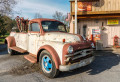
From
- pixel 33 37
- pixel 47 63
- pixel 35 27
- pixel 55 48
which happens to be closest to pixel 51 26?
pixel 35 27

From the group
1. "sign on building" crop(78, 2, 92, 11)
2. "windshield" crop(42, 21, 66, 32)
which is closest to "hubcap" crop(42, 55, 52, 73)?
"windshield" crop(42, 21, 66, 32)

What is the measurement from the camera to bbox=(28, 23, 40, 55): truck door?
415cm

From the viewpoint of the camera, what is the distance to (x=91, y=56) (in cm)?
360

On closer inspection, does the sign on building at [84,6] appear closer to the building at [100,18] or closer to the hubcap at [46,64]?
the building at [100,18]

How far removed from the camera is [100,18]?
8398mm

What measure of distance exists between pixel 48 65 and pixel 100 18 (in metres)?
6.94

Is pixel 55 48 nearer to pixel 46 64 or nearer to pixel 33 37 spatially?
pixel 46 64

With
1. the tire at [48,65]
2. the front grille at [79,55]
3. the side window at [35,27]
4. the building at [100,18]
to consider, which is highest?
the building at [100,18]

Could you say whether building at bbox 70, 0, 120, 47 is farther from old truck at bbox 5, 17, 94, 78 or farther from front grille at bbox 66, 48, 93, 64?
front grille at bbox 66, 48, 93, 64

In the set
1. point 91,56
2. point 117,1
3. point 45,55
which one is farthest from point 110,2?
point 45,55

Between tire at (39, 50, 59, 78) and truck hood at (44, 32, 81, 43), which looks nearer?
tire at (39, 50, 59, 78)

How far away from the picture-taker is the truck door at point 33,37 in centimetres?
415

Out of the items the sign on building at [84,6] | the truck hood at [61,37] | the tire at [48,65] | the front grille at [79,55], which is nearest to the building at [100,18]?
the sign on building at [84,6]

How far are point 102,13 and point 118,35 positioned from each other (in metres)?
2.41
